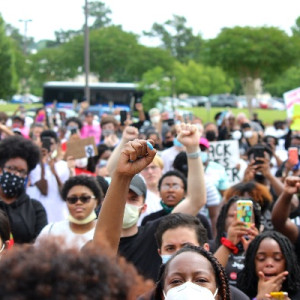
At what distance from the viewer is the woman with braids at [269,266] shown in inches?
181

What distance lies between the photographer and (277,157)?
34.3 feet

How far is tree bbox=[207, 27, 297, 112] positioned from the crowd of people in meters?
24.7

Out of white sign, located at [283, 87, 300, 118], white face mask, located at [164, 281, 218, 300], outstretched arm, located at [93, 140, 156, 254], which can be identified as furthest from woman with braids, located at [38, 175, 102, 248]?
white sign, located at [283, 87, 300, 118]

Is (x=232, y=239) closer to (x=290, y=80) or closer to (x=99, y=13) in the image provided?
(x=290, y=80)

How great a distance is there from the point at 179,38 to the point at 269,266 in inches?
3223

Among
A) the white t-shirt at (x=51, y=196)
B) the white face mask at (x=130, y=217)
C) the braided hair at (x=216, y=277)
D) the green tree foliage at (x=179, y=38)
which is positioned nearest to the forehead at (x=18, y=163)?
the white t-shirt at (x=51, y=196)

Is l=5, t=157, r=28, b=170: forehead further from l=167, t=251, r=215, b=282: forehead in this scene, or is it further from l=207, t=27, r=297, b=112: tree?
l=207, t=27, r=297, b=112: tree

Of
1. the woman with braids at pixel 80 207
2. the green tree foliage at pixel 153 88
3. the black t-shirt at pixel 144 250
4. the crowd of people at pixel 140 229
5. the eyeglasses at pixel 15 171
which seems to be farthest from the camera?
the green tree foliage at pixel 153 88

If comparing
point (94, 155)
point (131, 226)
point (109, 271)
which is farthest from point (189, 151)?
point (94, 155)

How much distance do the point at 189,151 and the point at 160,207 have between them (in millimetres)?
2113

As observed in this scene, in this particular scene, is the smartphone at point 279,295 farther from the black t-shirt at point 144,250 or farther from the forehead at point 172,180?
the forehead at point 172,180

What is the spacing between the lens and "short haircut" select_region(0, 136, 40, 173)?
273 inches

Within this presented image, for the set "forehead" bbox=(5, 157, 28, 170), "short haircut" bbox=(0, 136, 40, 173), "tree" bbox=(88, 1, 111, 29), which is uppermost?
"tree" bbox=(88, 1, 111, 29)

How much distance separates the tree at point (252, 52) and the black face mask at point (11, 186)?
2874cm
